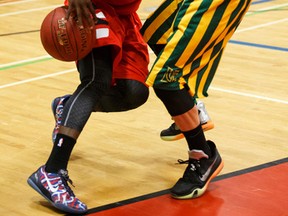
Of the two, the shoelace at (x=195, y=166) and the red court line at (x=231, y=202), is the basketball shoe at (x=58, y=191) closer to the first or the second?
the red court line at (x=231, y=202)

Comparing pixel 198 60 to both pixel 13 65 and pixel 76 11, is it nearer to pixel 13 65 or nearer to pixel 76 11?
pixel 76 11

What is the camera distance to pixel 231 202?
3.23 m

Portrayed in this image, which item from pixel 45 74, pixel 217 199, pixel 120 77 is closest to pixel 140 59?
pixel 120 77

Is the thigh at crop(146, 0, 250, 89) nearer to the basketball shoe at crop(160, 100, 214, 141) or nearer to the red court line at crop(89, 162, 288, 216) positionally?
the red court line at crop(89, 162, 288, 216)

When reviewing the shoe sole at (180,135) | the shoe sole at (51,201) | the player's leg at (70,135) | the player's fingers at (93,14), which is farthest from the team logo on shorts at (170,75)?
the shoe sole at (180,135)

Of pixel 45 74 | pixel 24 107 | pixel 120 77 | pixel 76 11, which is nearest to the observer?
pixel 76 11

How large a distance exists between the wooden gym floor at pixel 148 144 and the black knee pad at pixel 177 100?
39 centimetres

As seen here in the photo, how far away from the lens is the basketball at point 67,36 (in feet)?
10.2

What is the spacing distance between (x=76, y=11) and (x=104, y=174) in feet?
2.86

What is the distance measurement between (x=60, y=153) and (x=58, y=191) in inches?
6.2

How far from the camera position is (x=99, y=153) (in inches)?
152

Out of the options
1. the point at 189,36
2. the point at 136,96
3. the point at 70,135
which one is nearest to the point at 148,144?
the point at 136,96

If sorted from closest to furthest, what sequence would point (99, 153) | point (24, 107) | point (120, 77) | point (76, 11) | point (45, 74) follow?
1. point (76, 11)
2. point (120, 77)
3. point (99, 153)
4. point (24, 107)
5. point (45, 74)

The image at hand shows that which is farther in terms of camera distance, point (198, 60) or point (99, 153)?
point (99, 153)
